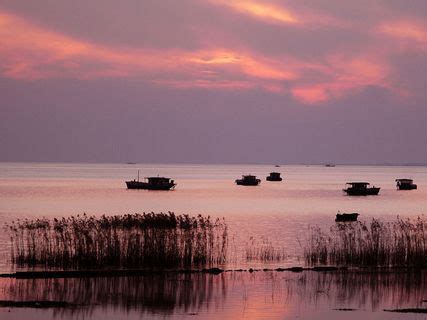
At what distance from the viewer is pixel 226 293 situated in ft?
99.3

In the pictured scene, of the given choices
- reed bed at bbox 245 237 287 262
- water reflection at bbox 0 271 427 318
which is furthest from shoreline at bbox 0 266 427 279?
reed bed at bbox 245 237 287 262

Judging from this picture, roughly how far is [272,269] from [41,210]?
55602mm

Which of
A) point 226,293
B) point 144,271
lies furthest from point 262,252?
point 226,293

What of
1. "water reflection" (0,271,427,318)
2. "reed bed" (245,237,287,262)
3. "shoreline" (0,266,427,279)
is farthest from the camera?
"reed bed" (245,237,287,262)

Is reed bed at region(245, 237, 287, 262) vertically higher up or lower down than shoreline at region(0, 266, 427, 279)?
higher up

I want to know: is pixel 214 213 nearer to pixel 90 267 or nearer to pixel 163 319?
pixel 90 267

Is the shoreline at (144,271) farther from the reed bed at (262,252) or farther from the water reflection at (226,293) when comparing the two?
the reed bed at (262,252)

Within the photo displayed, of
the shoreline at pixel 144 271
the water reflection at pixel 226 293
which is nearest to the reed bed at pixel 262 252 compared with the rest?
the shoreline at pixel 144 271

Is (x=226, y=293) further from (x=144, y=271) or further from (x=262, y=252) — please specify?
(x=262, y=252)

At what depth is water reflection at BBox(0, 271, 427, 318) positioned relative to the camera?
27.2 meters

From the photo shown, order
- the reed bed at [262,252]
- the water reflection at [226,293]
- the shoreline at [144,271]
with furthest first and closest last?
the reed bed at [262,252]
the shoreline at [144,271]
the water reflection at [226,293]

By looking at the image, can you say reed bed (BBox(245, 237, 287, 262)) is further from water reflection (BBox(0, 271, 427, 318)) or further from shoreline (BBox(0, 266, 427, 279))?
water reflection (BBox(0, 271, 427, 318))

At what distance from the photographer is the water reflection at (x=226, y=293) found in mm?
27250

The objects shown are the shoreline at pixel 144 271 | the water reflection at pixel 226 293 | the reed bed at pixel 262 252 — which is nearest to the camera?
the water reflection at pixel 226 293
